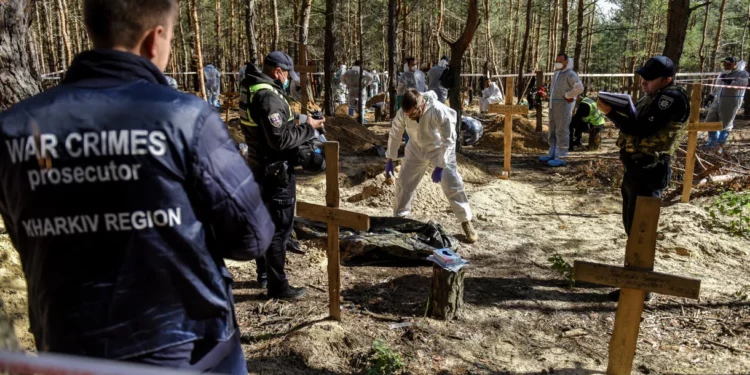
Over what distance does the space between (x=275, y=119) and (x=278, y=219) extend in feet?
2.67

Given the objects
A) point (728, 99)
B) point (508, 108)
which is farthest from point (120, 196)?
point (728, 99)

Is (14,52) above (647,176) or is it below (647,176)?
above

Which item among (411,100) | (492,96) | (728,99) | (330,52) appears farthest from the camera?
(492,96)

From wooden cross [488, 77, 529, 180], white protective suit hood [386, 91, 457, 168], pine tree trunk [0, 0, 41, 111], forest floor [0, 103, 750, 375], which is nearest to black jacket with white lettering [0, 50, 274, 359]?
forest floor [0, 103, 750, 375]

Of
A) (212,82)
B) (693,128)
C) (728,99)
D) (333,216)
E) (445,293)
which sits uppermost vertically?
(212,82)

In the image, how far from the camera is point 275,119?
12.6 ft

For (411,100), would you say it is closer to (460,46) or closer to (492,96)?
(460,46)

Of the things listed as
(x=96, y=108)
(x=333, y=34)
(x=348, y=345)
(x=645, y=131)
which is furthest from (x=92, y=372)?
(x=333, y=34)

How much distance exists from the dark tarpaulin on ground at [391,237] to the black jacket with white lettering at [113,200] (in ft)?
13.8

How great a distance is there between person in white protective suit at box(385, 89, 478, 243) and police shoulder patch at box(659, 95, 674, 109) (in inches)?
87.4

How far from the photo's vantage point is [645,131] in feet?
14.4

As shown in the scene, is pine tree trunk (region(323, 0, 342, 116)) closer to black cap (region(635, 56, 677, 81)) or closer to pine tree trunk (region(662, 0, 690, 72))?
pine tree trunk (region(662, 0, 690, 72))

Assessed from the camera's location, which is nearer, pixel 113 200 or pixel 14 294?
pixel 113 200

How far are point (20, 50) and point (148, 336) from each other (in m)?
4.28
